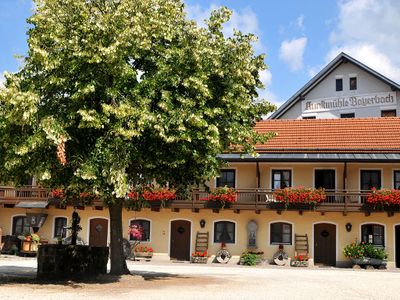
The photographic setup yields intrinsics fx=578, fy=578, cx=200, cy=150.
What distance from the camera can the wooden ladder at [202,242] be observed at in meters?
33.2

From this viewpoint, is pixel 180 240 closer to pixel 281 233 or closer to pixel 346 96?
pixel 281 233

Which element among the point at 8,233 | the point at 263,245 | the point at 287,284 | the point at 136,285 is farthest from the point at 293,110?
the point at 136,285

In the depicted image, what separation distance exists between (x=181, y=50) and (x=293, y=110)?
27.2 m

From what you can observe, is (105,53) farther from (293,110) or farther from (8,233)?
(293,110)

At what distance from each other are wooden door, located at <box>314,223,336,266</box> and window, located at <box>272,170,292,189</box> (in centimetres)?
293

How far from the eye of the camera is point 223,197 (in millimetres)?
31828

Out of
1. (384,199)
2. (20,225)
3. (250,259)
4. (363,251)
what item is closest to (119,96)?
(250,259)

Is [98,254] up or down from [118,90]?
down

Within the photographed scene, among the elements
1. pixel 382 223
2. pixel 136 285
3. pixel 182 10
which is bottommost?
pixel 136 285

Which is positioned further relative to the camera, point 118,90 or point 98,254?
point 98,254

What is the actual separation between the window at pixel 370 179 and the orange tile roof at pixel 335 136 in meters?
1.34

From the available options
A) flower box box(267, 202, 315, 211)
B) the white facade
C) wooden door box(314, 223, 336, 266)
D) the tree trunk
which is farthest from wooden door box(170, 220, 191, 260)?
the tree trunk

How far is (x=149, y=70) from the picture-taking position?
18.2 metres

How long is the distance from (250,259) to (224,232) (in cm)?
248
